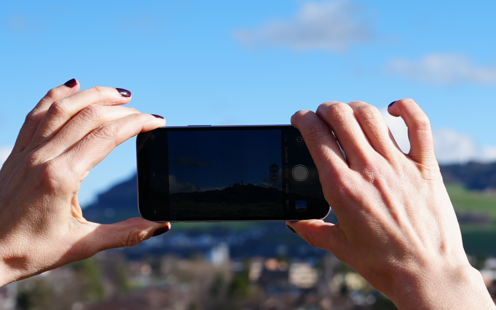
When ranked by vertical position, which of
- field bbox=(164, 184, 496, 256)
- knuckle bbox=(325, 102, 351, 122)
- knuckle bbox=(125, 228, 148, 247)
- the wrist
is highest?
knuckle bbox=(325, 102, 351, 122)

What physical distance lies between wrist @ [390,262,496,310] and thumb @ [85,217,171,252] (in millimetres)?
1660

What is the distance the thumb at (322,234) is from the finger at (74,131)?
55.9 inches

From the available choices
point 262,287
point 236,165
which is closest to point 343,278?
point 262,287

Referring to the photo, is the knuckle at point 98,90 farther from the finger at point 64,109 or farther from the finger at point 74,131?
the finger at point 74,131

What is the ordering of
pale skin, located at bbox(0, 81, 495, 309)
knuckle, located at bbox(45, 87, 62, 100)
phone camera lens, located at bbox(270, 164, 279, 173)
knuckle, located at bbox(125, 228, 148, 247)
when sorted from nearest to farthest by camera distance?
pale skin, located at bbox(0, 81, 495, 309), knuckle, located at bbox(125, 228, 148, 247), knuckle, located at bbox(45, 87, 62, 100), phone camera lens, located at bbox(270, 164, 279, 173)

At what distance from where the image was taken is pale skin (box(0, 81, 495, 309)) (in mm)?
2730

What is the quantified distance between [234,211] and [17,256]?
1.44 metres

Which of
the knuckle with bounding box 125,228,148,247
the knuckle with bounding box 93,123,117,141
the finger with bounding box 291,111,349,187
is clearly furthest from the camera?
the knuckle with bounding box 125,228,148,247

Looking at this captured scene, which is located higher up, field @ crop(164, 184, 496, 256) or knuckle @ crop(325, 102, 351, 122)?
knuckle @ crop(325, 102, 351, 122)

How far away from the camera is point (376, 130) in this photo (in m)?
2.94

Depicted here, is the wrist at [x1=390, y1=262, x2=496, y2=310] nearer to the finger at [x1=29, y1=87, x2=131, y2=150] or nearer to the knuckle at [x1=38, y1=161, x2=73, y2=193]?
the knuckle at [x1=38, y1=161, x2=73, y2=193]

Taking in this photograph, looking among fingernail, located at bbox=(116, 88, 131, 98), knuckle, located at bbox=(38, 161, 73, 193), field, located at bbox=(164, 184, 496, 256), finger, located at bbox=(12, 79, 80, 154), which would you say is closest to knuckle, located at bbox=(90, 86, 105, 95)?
fingernail, located at bbox=(116, 88, 131, 98)

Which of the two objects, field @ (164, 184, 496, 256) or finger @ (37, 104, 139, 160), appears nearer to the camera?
finger @ (37, 104, 139, 160)

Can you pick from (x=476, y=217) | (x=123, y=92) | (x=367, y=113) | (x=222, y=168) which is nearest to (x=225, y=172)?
(x=222, y=168)
